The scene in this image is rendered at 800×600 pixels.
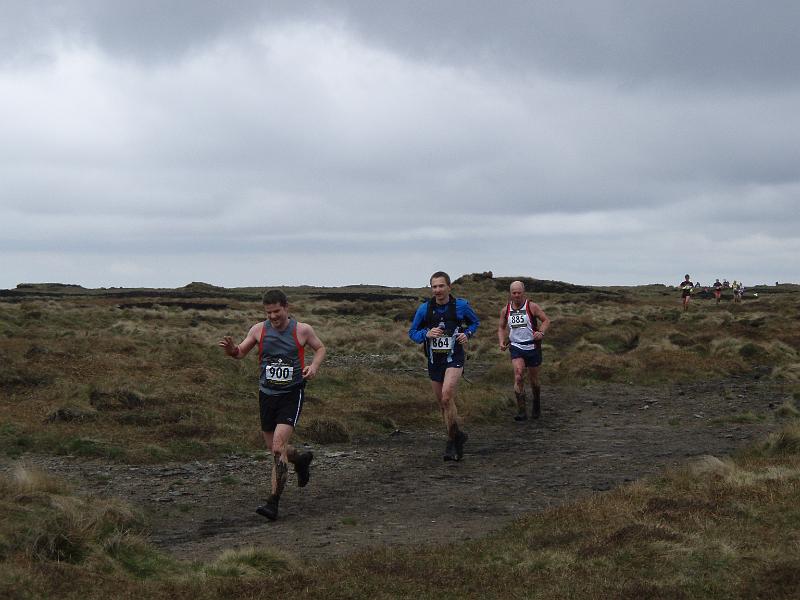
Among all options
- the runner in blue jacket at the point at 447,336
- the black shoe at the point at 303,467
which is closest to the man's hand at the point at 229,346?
the black shoe at the point at 303,467

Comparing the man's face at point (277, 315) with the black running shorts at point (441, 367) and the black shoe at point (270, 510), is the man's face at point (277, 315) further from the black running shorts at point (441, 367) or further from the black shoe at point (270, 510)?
the black running shorts at point (441, 367)

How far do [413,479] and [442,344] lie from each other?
181 cm

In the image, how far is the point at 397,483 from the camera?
10.0 meters

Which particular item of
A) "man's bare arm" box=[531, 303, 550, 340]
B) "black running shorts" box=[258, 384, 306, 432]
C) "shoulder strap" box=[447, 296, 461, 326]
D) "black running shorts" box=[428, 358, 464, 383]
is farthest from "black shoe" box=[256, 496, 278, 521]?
"man's bare arm" box=[531, 303, 550, 340]

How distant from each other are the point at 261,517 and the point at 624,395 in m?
11.6

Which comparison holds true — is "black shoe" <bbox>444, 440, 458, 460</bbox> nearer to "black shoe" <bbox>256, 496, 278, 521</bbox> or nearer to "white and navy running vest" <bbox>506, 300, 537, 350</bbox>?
"black shoe" <bbox>256, 496, 278, 521</bbox>

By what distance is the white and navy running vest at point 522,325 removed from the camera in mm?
15000

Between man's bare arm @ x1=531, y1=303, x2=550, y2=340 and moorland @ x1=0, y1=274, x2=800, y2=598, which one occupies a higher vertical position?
man's bare arm @ x1=531, y1=303, x2=550, y2=340

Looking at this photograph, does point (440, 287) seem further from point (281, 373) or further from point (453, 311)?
point (281, 373)

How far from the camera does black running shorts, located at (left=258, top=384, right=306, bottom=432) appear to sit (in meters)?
8.64

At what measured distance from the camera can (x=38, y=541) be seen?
6184mm

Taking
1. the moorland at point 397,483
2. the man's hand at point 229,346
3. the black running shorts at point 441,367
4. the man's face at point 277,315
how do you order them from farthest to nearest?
the black running shorts at point 441,367 < the man's face at point 277,315 < the man's hand at point 229,346 < the moorland at point 397,483

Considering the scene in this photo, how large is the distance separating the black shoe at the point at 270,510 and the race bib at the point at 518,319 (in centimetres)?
760

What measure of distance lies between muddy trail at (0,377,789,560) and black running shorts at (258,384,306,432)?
88 centimetres
